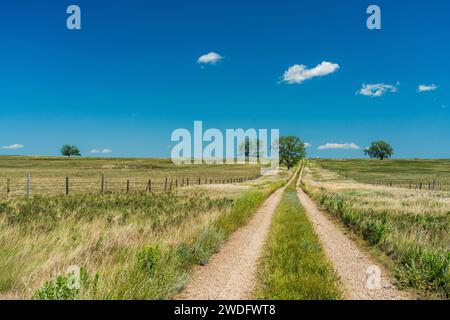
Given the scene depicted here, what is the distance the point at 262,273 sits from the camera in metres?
7.82

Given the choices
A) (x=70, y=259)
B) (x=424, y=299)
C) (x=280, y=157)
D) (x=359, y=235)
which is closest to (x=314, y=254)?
(x=424, y=299)

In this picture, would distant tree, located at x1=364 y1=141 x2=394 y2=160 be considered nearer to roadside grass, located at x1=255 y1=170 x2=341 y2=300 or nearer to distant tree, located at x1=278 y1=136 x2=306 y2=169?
distant tree, located at x1=278 y1=136 x2=306 y2=169

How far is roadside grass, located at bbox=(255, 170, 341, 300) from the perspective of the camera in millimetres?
6343

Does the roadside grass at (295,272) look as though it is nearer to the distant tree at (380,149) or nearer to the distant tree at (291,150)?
the distant tree at (291,150)

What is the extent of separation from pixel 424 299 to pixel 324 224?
964 centimetres

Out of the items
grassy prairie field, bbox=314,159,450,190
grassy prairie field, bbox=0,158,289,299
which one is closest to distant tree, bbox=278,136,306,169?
grassy prairie field, bbox=314,159,450,190

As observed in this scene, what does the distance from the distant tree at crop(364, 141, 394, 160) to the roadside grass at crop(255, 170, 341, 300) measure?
18978 cm

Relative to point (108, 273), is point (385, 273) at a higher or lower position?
lower

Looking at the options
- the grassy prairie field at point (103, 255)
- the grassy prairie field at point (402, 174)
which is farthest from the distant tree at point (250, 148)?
the grassy prairie field at point (103, 255)

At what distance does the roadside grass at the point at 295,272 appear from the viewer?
634 cm

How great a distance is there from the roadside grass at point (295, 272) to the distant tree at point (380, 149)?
189778 mm

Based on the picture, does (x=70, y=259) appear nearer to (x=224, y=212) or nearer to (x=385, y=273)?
(x=385, y=273)

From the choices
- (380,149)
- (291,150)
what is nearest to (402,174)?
(291,150)

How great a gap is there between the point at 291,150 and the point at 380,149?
267 feet
